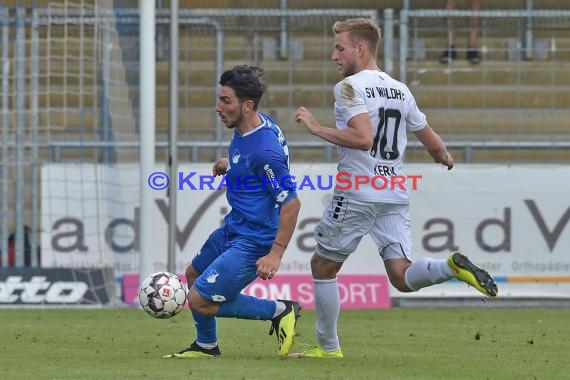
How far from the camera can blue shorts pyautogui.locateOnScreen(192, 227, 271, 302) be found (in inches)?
275

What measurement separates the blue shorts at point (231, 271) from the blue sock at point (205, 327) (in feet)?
0.77

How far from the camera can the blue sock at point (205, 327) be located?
7234 mm

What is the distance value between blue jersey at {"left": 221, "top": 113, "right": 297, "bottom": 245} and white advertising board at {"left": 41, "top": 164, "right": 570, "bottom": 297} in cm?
534

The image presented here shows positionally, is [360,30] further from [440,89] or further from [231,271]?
[440,89]

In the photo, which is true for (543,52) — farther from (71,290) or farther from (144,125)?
(71,290)

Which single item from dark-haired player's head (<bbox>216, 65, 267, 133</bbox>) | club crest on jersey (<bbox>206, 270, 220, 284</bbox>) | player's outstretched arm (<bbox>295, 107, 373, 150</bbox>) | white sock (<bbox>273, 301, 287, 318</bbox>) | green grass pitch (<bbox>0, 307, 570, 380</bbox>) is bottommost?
green grass pitch (<bbox>0, 307, 570, 380</bbox>)

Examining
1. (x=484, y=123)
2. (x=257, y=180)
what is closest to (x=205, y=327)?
(x=257, y=180)

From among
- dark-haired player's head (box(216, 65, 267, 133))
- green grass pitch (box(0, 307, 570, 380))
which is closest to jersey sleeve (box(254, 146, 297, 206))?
dark-haired player's head (box(216, 65, 267, 133))

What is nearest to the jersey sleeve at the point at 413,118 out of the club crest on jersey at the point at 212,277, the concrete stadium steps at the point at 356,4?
the club crest on jersey at the point at 212,277

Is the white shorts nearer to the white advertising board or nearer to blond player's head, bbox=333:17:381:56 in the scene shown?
blond player's head, bbox=333:17:381:56

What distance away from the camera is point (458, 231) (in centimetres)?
1260

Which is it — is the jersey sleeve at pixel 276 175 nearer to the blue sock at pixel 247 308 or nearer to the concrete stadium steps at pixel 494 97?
the blue sock at pixel 247 308

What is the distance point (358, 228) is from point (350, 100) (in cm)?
73

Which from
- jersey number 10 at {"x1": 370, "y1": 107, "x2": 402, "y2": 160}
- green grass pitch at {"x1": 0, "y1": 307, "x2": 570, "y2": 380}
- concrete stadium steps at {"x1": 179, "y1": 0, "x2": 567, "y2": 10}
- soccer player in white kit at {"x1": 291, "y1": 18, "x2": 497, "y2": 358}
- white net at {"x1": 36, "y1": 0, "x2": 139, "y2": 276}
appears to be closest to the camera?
green grass pitch at {"x1": 0, "y1": 307, "x2": 570, "y2": 380}
